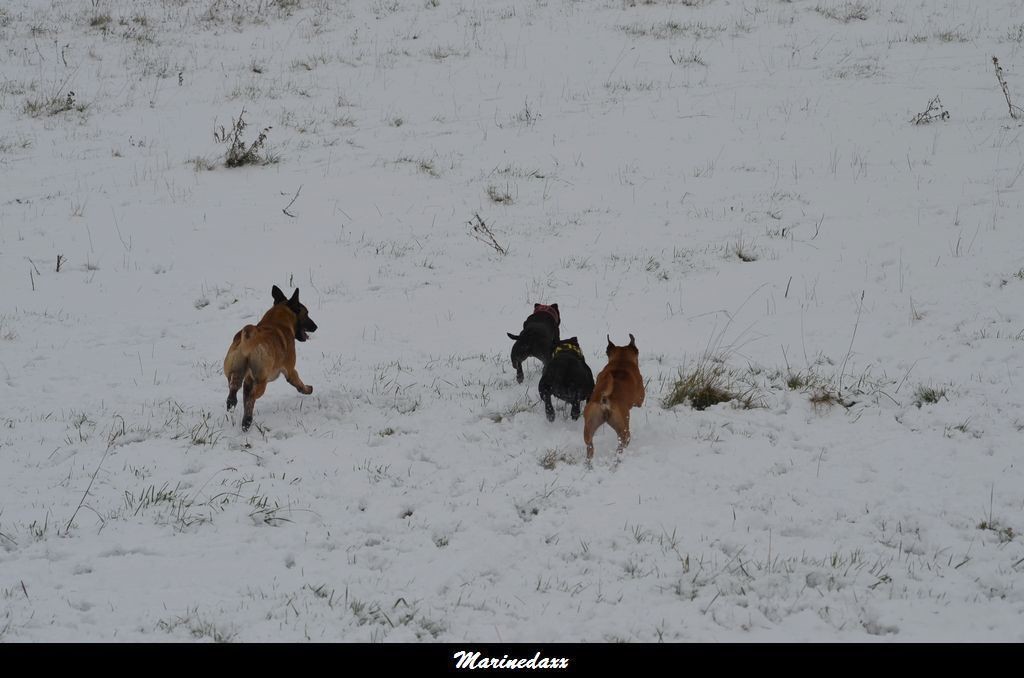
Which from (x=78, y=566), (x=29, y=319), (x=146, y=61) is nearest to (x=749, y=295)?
(x=78, y=566)

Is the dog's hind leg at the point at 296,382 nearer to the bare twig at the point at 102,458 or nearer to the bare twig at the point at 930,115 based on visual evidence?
the bare twig at the point at 102,458

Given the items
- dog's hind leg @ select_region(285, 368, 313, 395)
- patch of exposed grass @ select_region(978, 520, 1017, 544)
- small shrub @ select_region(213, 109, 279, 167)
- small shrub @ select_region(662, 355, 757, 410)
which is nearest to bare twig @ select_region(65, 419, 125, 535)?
dog's hind leg @ select_region(285, 368, 313, 395)

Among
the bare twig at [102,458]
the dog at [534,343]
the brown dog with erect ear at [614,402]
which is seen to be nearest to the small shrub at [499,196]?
the dog at [534,343]

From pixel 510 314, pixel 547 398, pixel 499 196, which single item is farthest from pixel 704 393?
pixel 499 196

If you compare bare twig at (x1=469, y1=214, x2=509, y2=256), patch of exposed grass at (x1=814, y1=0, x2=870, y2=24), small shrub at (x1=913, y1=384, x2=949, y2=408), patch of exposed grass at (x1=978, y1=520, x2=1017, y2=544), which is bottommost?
patch of exposed grass at (x1=978, y1=520, x2=1017, y2=544)

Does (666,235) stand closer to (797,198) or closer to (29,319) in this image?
(797,198)

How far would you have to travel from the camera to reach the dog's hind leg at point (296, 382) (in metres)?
6.70

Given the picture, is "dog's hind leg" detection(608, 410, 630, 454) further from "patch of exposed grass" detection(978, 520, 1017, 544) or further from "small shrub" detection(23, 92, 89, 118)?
"small shrub" detection(23, 92, 89, 118)

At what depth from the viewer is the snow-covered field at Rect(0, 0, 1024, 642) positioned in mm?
4348

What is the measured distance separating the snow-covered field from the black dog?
0.28m

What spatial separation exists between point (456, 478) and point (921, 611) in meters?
3.01

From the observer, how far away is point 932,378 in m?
7.09

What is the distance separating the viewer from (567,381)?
6203mm

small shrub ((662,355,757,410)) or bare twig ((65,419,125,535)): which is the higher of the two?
small shrub ((662,355,757,410))
